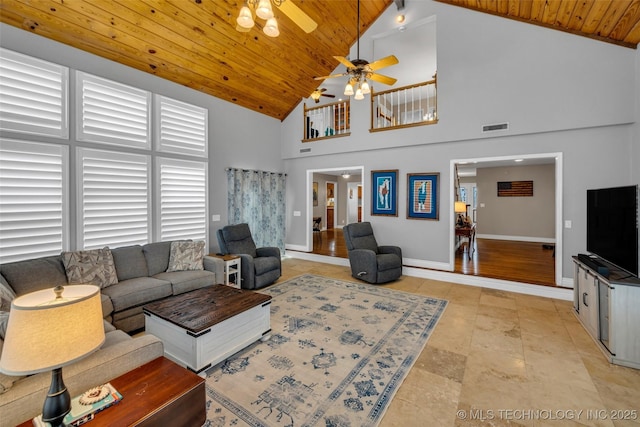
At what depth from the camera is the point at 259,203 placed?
6.15m

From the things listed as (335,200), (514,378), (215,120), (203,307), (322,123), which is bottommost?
(514,378)

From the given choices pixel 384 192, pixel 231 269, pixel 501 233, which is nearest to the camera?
pixel 231 269

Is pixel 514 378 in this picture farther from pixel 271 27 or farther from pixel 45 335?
pixel 271 27

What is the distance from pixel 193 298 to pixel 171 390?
158 cm

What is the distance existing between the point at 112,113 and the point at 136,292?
2528 mm

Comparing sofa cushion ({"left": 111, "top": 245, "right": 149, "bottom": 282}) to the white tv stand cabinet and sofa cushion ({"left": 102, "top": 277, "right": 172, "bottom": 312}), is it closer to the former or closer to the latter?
sofa cushion ({"left": 102, "top": 277, "right": 172, "bottom": 312})

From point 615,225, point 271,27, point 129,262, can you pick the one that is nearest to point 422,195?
point 615,225

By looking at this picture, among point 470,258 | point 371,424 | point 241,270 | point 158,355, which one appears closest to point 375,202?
point 470,258

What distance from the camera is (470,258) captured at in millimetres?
6227

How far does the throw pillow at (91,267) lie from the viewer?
2965mm

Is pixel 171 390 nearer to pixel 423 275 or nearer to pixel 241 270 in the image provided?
pixel 241 270

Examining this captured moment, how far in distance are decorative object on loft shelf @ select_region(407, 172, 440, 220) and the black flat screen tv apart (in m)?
2.19

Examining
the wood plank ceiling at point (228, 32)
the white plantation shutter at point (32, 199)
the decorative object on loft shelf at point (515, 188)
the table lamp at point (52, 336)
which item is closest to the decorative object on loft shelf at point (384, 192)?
the wood plank ceiling at point (228, 32)

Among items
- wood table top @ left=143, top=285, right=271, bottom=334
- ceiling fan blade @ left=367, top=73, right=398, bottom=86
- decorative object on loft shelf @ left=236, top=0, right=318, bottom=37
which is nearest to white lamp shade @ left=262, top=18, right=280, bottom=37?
decorative object on loft shelf @ left=236, top=0, right=318, bottom=37
